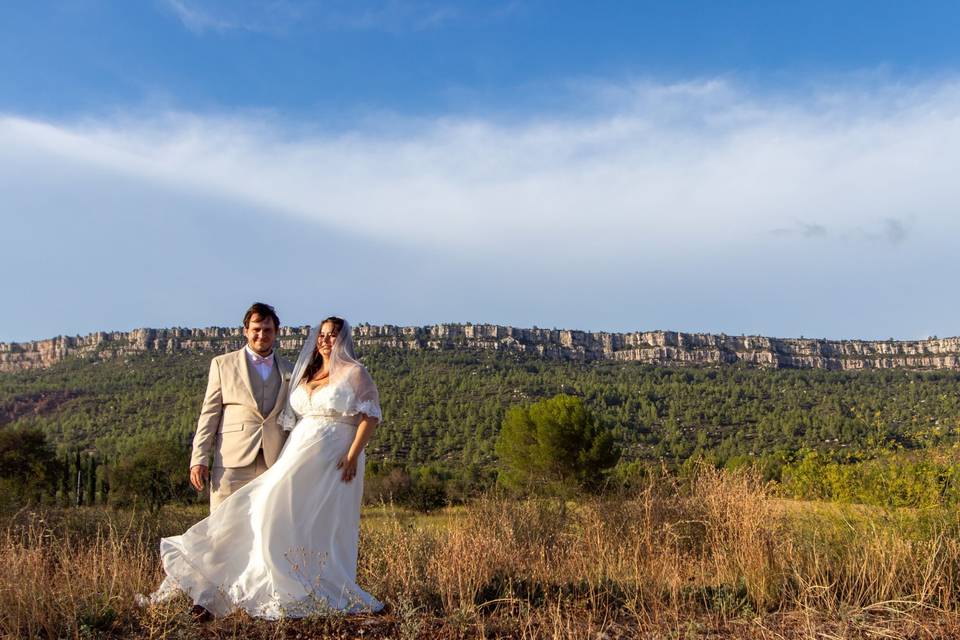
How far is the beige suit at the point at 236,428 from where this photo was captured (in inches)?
177

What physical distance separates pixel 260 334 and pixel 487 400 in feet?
161

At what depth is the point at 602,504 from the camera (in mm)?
7520

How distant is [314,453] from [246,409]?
585mm

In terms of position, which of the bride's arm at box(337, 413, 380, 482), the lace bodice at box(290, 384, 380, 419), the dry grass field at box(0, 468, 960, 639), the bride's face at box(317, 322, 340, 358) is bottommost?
the dry grass field at box(0, 468, 960, 639)

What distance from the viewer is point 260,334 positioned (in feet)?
15.2

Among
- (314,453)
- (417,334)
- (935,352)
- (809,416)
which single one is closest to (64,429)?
(417,334)

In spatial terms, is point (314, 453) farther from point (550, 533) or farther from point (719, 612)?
point (550, 533)

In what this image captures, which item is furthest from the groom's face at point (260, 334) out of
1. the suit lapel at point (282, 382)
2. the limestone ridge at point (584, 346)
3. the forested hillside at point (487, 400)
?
the limestone ridge at point (584, 346)

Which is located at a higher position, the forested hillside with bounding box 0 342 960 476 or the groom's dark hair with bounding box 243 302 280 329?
the groom's dark hair with bounding box 243 302 280 329

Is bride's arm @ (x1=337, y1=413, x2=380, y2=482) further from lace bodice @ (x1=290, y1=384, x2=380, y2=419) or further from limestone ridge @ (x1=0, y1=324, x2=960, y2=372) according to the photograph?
limestone ridge @ (x1=0, y1=324, x2=960, y2=372)

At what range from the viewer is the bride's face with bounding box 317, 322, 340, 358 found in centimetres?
466

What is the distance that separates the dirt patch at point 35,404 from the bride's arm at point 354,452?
5379 centimetres

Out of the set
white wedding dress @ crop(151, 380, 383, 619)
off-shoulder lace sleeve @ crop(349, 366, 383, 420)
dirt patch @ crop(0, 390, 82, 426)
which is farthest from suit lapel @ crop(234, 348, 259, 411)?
dirt patch @ crop(0, 390, 82, 426)

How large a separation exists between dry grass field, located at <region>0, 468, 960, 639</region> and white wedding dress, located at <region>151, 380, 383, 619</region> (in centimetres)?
16
